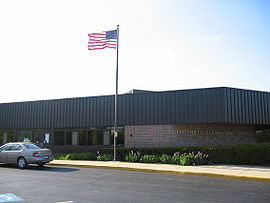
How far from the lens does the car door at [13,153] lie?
15.6 meters

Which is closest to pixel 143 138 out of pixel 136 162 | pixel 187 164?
pixel 136 162

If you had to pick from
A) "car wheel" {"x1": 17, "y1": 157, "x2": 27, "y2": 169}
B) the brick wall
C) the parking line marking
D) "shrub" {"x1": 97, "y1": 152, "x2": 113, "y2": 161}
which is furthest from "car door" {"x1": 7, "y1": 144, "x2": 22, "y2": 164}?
the brick wall

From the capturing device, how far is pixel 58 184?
33.4ft

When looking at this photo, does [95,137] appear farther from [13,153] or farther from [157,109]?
[13,153]

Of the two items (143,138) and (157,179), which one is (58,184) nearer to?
(157,179)

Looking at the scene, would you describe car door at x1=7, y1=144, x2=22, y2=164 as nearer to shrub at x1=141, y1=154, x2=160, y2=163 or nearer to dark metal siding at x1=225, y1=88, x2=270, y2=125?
shrub at x1=141, y1=154, x2=160, y2=163

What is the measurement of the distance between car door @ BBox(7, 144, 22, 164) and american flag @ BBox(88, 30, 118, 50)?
Answer: 7.99 m

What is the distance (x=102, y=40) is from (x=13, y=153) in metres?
9.27

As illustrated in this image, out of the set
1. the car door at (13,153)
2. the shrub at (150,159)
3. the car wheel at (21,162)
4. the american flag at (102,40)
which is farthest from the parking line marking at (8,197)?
the american flag at (102,40)

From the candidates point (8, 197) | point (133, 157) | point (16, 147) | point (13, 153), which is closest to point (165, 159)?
point (133, 157)

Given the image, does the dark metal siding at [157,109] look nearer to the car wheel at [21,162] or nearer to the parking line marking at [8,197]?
the car wheel at [21,162]

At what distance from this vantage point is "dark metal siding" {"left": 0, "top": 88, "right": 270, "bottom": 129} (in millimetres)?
18516

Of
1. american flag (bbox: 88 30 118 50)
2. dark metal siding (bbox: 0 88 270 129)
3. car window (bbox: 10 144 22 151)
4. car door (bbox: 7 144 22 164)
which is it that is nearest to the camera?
car door (bbox: 7 144 22 164)

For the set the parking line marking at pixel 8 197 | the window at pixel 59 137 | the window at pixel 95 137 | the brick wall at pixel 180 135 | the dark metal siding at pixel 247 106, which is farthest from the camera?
the window at pixel 59 137
